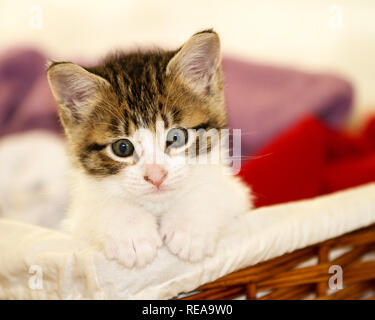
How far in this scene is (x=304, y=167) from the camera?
154 cm

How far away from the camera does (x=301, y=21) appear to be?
6.50 ft

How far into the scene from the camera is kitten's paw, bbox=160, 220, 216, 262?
871mm

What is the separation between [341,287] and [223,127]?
1.70 ft

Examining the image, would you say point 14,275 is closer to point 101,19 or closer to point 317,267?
point 317,267

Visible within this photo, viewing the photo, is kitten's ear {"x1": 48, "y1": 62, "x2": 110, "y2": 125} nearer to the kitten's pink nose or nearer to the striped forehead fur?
the striped forehead fur

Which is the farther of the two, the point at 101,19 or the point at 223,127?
the point at 101,19

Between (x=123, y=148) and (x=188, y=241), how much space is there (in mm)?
267

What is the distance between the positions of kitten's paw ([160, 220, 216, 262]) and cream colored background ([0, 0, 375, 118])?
80 centimetres

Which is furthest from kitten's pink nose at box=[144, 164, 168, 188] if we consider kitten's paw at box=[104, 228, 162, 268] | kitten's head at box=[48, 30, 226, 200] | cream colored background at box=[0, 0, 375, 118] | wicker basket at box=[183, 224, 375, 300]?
cream colored background at box=[0, 0, 375, 118]

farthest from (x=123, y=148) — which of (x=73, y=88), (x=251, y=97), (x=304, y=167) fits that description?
(x=251, y=97)

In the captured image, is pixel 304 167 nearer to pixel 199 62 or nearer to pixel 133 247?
pixel 199 62

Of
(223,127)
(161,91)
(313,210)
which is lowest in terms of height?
(313,210)

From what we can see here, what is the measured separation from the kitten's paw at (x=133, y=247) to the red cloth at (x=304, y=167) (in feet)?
1.70
